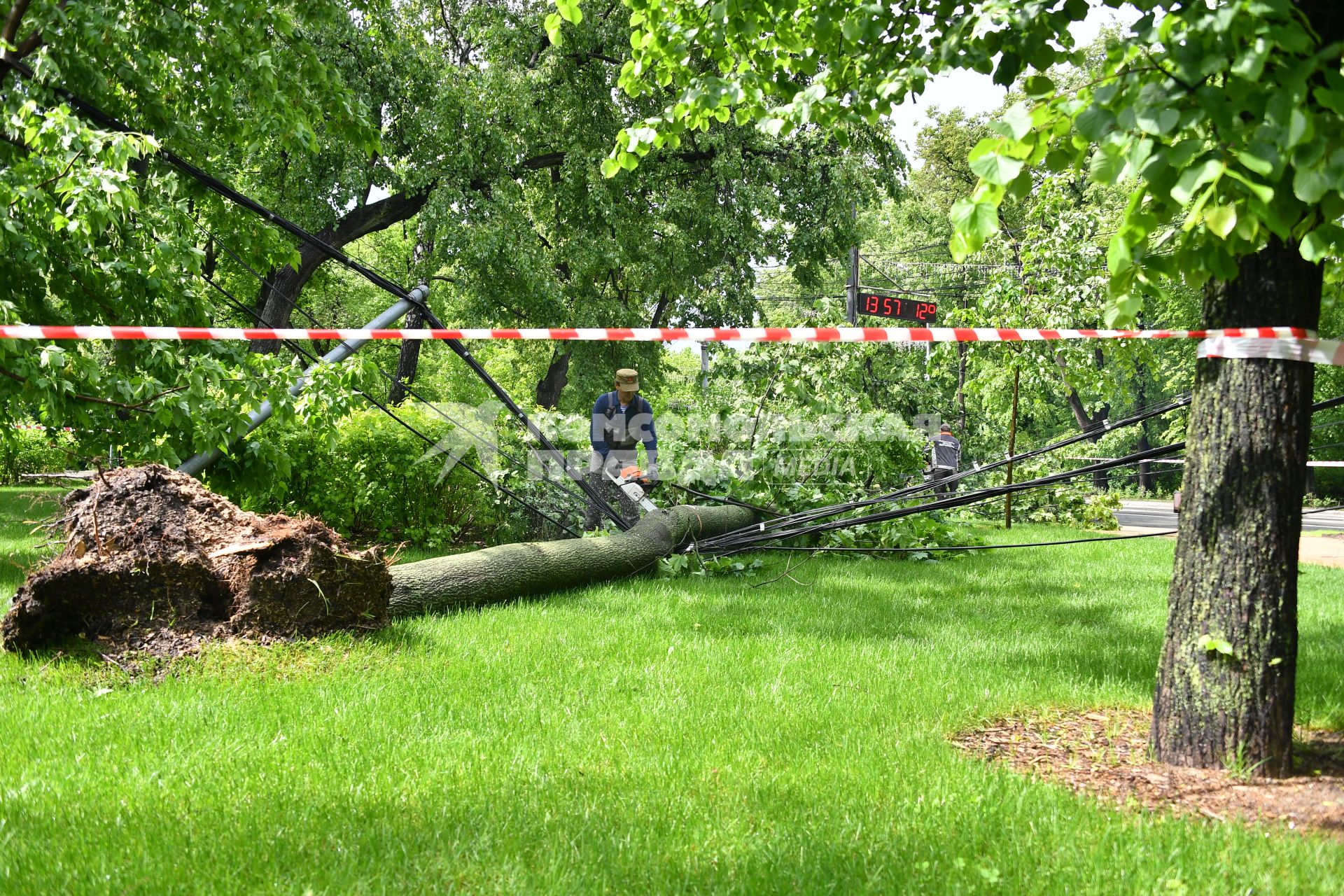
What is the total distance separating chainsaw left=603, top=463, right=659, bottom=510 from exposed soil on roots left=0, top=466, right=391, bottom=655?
3.54 metres

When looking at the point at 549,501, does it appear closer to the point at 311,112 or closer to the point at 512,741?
the point at 311,112

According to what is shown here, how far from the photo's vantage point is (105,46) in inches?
281

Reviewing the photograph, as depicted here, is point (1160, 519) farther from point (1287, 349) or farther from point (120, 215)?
point (120, 215)

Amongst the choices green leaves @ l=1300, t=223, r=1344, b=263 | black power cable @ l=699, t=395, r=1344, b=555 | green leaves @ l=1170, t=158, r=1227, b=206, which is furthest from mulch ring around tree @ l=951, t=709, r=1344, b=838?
green leaves @ l=1170, t=158, r=1227, b=206

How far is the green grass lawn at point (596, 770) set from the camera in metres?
2.61

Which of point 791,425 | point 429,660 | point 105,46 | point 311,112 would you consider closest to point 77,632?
point 429,660

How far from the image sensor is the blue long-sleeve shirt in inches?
349

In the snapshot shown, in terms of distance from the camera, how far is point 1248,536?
10.3ft

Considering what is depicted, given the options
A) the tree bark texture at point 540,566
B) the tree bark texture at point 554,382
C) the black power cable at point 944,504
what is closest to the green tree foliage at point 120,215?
the tree bark texture at point 540,566

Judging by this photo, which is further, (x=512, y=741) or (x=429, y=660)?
(x=429, y=660)

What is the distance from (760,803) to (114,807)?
211 centimetres

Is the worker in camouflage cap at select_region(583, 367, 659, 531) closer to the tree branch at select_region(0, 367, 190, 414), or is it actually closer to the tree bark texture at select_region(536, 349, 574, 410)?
the tree branch at select_region(0, 367, 190, 414)

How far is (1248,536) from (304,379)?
549 centimetres

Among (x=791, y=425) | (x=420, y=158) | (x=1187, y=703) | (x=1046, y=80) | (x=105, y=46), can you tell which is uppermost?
(x=420, y=158)
